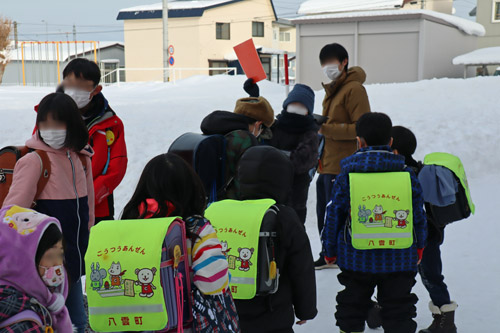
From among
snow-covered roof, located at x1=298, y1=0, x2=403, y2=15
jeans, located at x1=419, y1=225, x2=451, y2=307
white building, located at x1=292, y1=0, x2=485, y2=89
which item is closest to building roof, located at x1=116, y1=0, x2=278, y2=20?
snow-covered roof, located at x1=298, y1=0, x2=403, y2=15

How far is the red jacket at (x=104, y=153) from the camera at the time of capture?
420cm

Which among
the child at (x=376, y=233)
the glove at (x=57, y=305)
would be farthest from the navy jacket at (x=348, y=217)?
the glove at (x=57, y=305)

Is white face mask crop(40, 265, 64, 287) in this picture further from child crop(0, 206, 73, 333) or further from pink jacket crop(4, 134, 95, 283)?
pink jacket crop(4, 134, 95, 283)

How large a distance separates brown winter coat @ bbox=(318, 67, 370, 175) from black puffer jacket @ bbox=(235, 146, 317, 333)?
2570 mm

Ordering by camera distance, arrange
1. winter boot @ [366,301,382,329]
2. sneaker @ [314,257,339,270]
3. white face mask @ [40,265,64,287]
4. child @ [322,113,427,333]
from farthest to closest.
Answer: sneaker @ [314,257,339,270] → winter boot @ [366,301,382,329] → child @ [322,113,427,333] → white face mask @ [40,265,64,287]

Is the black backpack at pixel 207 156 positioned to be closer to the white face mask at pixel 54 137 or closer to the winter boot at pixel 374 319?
the white face mask at pixel 54 137

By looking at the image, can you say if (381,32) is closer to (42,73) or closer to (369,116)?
(369,116)

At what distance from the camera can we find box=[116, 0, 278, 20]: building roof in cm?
4212

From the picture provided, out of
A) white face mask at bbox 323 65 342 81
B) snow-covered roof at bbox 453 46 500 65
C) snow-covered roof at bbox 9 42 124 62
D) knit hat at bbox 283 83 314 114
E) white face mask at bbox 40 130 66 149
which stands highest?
snow-covered roof at bbox 9 42 124 62

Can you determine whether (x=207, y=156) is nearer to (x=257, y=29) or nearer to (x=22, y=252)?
(x=22, y=252)

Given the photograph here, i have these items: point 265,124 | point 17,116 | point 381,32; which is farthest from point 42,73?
point 265,124

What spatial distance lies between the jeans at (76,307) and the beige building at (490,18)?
40179 millimetres

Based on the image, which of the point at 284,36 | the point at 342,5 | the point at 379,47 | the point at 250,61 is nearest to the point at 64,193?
the point at 250,61

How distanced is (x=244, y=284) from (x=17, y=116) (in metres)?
→ 11.3
